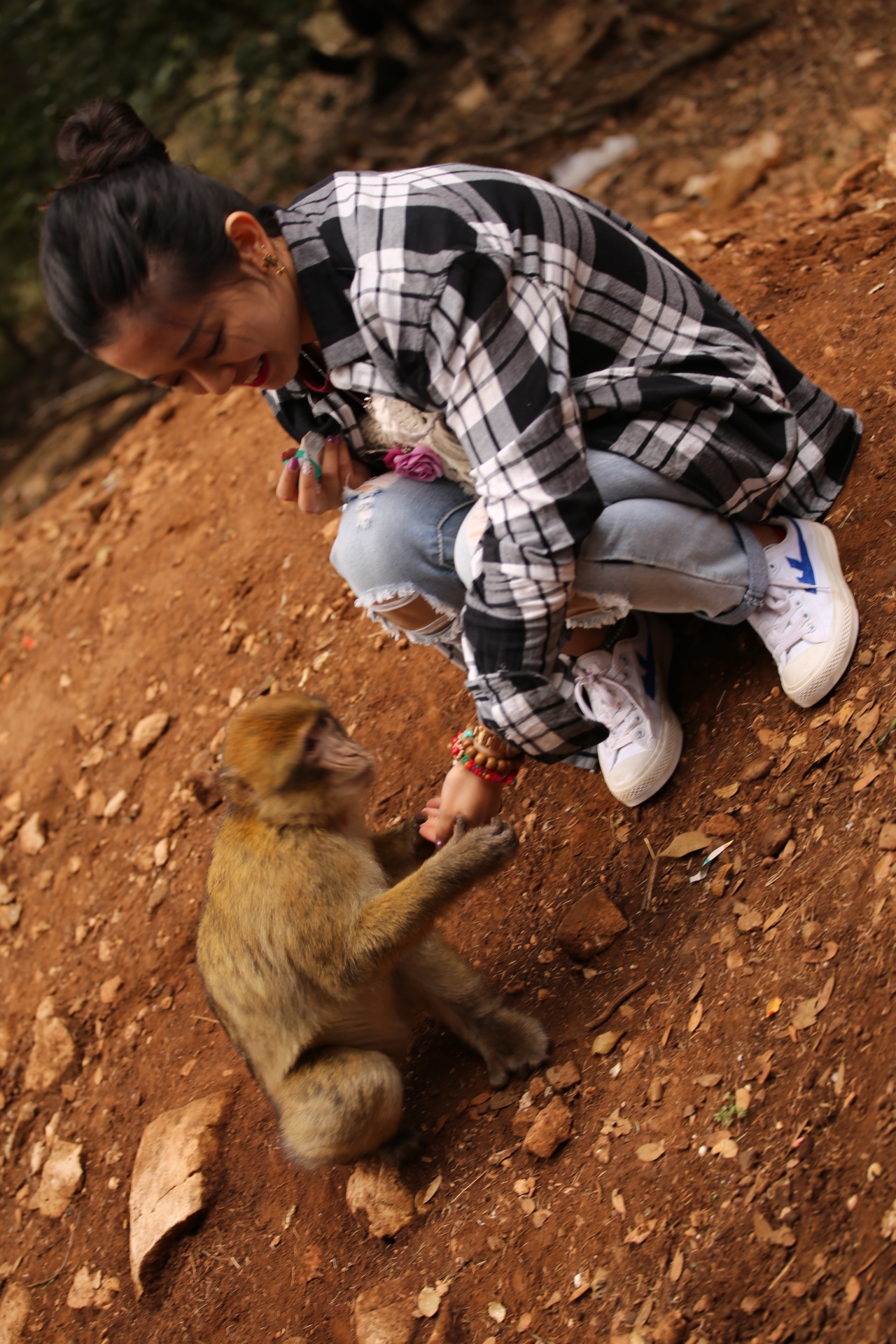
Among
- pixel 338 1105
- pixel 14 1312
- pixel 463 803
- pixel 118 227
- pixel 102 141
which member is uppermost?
pixel 102 141

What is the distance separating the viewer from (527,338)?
2252 mm

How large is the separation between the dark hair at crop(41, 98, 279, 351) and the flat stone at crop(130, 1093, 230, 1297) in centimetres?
227

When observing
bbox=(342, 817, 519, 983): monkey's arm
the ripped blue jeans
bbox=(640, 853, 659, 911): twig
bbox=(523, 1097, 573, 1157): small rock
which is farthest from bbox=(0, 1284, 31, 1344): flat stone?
the ripped blue jeans

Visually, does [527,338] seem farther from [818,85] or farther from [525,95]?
[525,95]

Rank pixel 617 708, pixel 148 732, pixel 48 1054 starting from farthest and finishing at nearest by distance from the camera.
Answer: pixel 148 732, pixel 48 1054, pixel 617 708

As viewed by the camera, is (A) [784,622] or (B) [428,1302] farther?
(A) [784,622]

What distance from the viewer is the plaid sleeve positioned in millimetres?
2238

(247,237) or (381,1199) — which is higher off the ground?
(247,237)

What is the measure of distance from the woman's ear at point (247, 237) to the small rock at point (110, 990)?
9.00 ft

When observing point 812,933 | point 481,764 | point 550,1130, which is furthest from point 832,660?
point 550,1130

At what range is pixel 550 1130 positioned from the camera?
8.36ft

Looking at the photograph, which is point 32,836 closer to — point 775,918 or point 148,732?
point 148,732

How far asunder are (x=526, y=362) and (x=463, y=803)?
45.4 inches

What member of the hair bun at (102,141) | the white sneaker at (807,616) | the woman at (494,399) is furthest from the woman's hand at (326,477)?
the white sneaker at (807,616)
